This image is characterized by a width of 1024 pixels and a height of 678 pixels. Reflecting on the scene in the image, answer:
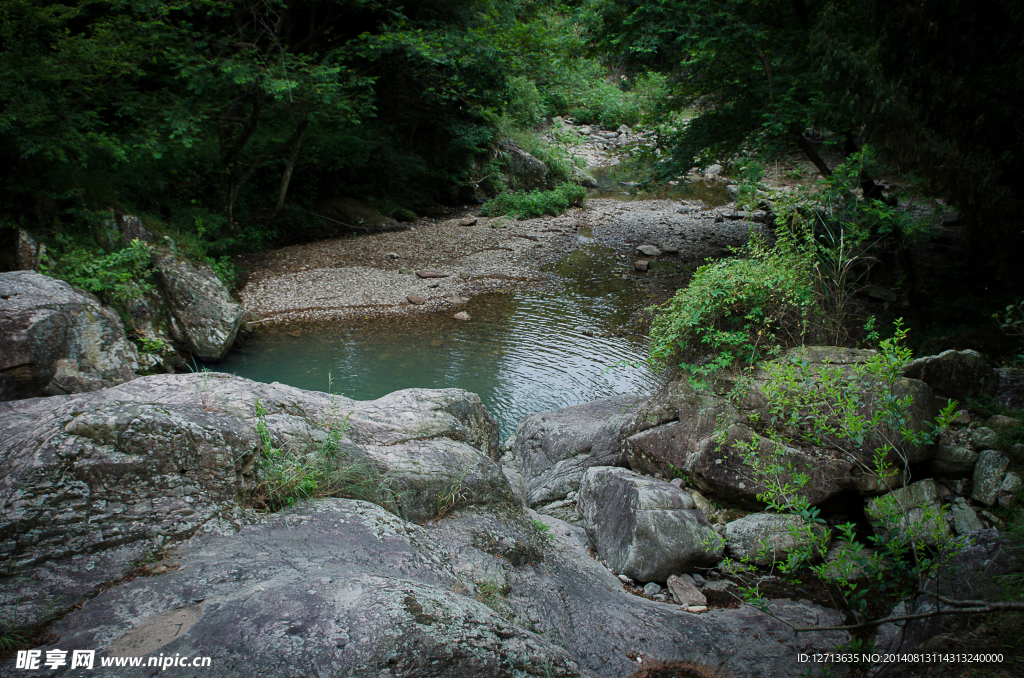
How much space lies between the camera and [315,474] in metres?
3.21

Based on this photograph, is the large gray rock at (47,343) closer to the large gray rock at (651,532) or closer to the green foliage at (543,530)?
the green foliage at (543,530)

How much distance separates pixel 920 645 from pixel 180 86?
14.6m

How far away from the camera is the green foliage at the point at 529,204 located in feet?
57.0

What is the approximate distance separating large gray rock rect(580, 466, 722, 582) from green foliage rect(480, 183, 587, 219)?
45.7ft

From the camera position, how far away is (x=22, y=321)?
5297mm

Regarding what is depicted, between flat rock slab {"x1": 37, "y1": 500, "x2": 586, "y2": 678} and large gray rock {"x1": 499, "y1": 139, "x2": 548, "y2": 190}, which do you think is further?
large gray rock {"x1": 499, "y1": 139, "x2": 548, "y2": 190}

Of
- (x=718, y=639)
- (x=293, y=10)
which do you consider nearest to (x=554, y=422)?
(x=718, y=639)

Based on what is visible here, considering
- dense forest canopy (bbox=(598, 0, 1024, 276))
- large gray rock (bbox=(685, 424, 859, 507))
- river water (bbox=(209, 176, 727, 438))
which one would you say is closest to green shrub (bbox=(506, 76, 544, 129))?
river water (bbox=(209, 176, 727, 438))

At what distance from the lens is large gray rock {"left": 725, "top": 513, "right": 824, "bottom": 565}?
3.68 metres

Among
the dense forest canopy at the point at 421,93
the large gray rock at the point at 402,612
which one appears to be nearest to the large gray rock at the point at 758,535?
the large gray rock at the point at 402,612

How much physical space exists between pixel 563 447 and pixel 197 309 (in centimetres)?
649

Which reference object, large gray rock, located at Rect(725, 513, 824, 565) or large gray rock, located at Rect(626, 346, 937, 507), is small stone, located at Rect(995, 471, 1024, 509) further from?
large gray rock, located at Rect(725, 513, 824, 565)

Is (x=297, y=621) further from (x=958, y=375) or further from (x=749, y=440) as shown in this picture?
(x=958, y=375)

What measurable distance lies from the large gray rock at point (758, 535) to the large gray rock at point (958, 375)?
1635mm
